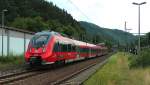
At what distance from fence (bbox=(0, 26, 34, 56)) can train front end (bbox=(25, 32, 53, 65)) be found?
42.1 ft

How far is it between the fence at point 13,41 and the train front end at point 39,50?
1282 centimetres

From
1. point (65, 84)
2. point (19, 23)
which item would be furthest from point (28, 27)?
point (65, 84)

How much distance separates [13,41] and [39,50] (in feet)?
59.3

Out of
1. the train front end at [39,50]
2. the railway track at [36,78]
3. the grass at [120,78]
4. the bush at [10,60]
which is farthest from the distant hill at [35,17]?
the railway track at [36,78]

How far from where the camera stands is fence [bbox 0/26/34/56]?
4553 centimetres

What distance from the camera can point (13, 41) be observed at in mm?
48500

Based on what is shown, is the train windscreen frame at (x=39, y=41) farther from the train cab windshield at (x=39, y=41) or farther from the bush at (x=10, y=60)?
the bush at (x=10, y=60)

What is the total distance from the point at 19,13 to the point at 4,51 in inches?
3795

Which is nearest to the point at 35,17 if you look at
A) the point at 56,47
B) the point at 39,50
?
the point at 56,47

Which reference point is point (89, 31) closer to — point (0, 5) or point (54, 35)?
point (0, 5)

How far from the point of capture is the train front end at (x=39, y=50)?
3061 cm

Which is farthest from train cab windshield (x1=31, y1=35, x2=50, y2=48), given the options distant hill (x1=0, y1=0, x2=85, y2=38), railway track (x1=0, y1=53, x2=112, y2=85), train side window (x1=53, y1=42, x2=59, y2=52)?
distant hill (x1=0, y1=0, x2=85, y2=38)

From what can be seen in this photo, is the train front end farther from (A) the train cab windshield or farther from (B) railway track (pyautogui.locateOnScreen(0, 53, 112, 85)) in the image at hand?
(B) railway track (pyautogui.locateOnScreen(0, 53, 112, 85))

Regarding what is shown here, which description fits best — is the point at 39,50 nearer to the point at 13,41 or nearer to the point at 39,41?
the point at 39,41
